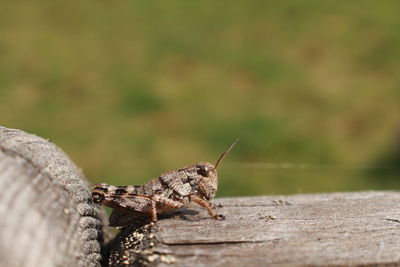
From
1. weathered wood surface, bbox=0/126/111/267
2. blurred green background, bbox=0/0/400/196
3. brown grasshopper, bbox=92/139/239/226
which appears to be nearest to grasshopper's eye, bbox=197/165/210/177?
brown grasshopper, bbox=92/139/239/226

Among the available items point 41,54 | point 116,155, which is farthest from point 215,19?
point 116,155

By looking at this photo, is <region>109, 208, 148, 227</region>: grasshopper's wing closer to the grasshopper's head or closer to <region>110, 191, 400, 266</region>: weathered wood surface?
<region>110, 191, 400, 266</region>: weathered wood surface

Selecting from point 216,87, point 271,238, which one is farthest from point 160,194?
point 216,87

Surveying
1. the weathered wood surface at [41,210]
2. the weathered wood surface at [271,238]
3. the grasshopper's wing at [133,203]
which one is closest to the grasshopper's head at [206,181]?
the weathered wood surface at [271,238]

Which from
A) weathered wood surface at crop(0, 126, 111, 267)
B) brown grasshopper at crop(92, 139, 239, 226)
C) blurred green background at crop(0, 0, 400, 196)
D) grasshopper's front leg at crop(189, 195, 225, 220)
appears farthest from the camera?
blurred green background at crop(0, 0, 400, 196)

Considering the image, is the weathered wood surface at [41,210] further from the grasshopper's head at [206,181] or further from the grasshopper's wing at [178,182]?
the grasshopper's head at [206,181]

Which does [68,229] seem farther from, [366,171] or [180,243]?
[366,171]
